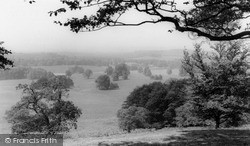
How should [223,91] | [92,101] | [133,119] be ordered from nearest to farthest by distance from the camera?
[223,91] < [133,119] < [92,101]

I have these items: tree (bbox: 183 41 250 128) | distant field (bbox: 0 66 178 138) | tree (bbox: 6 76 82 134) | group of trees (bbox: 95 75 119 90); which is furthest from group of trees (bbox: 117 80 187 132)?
group of trees (bbox: 95 75 119 90)

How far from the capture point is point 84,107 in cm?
13250

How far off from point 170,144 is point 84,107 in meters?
117

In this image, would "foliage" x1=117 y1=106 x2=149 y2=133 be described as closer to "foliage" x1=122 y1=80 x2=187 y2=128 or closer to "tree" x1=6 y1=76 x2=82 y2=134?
"foliage" x1=122 y1=80 x2=187 y2=128

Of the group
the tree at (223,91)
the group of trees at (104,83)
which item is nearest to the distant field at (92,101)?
the group of trees at (104,83)

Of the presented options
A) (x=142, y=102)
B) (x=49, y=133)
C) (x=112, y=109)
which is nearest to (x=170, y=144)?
(x=49, y=133)

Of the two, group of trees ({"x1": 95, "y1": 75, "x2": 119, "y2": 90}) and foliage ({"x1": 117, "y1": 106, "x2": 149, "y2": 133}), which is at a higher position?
group of trees ({"x1": 95, "y1": 75, "x2": 119, "y2": 90})

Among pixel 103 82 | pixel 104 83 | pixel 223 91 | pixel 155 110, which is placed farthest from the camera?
pixel 104 83

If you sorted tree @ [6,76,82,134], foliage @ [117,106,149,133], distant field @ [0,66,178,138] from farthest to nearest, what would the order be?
distant field @ [0,66,178,138] → foliage @ [117,106,149,133] → tree @ [6,76,82,134]

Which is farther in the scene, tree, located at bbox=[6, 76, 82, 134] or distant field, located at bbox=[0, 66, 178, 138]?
distant field, located at bbox=[0, 66, 178, 138]

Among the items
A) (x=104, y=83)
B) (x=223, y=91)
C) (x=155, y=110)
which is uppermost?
(x=223, y=91)

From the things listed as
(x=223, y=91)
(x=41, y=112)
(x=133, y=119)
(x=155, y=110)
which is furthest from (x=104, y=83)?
(x=223, y=91)

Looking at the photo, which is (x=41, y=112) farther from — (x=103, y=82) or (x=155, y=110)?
(x=103, y=82)

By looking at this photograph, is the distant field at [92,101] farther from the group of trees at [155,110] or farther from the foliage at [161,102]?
the group of trees at [155,110]
